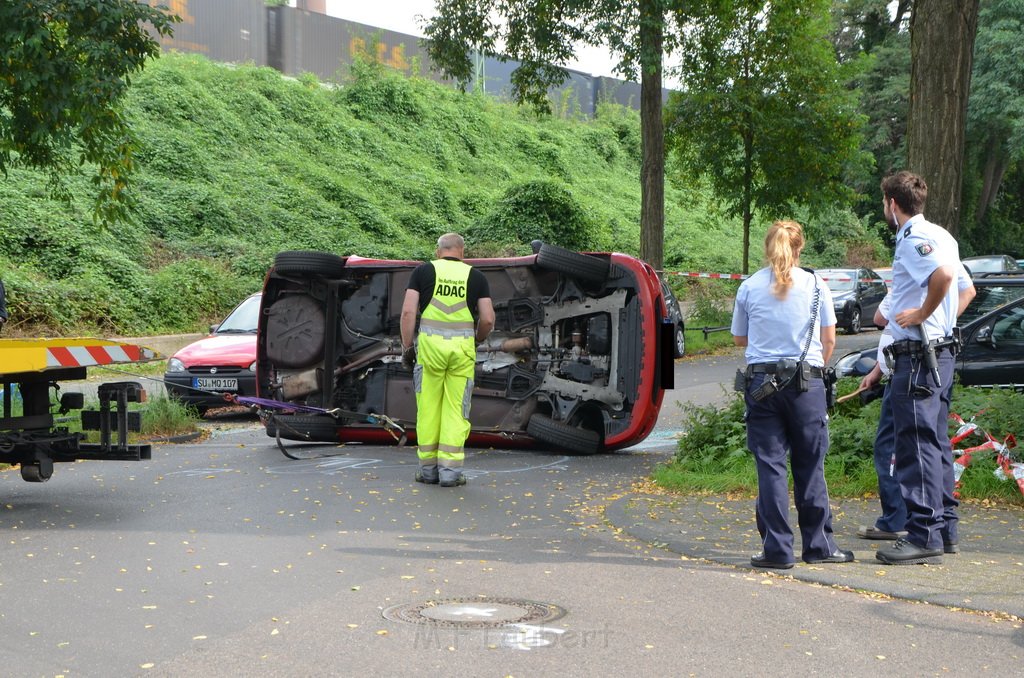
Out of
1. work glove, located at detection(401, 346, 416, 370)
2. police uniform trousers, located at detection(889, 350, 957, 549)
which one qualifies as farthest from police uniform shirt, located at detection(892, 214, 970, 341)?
work glove, located at detection(401, 346, 416, 370)

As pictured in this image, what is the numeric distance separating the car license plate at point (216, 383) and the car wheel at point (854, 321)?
17848 mm

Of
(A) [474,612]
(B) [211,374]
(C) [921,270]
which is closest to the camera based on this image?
(A) [474,612]

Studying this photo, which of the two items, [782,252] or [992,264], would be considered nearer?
[782,252]

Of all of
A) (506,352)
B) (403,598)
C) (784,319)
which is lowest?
(403,598)

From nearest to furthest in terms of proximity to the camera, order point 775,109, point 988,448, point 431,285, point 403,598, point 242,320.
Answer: point 403,598
point 988,448
point 431,285
point 242,320
point 775,109

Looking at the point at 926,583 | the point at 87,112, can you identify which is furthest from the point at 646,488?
the point at 87,112

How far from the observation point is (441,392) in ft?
31.3

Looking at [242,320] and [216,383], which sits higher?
[242,320]

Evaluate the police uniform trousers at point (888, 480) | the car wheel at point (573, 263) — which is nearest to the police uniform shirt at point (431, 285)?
the car wheel at point (573, 263)

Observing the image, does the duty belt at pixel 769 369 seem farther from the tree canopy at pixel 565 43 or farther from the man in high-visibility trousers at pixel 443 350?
the tree canopy at pixel 565 43

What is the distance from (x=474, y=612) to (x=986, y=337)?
7362 mm

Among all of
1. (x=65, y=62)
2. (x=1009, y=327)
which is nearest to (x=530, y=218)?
(x=65, y=62)

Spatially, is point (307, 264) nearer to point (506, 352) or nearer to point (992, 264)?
point (506, 352)

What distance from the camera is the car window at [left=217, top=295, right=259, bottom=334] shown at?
16.2 m
